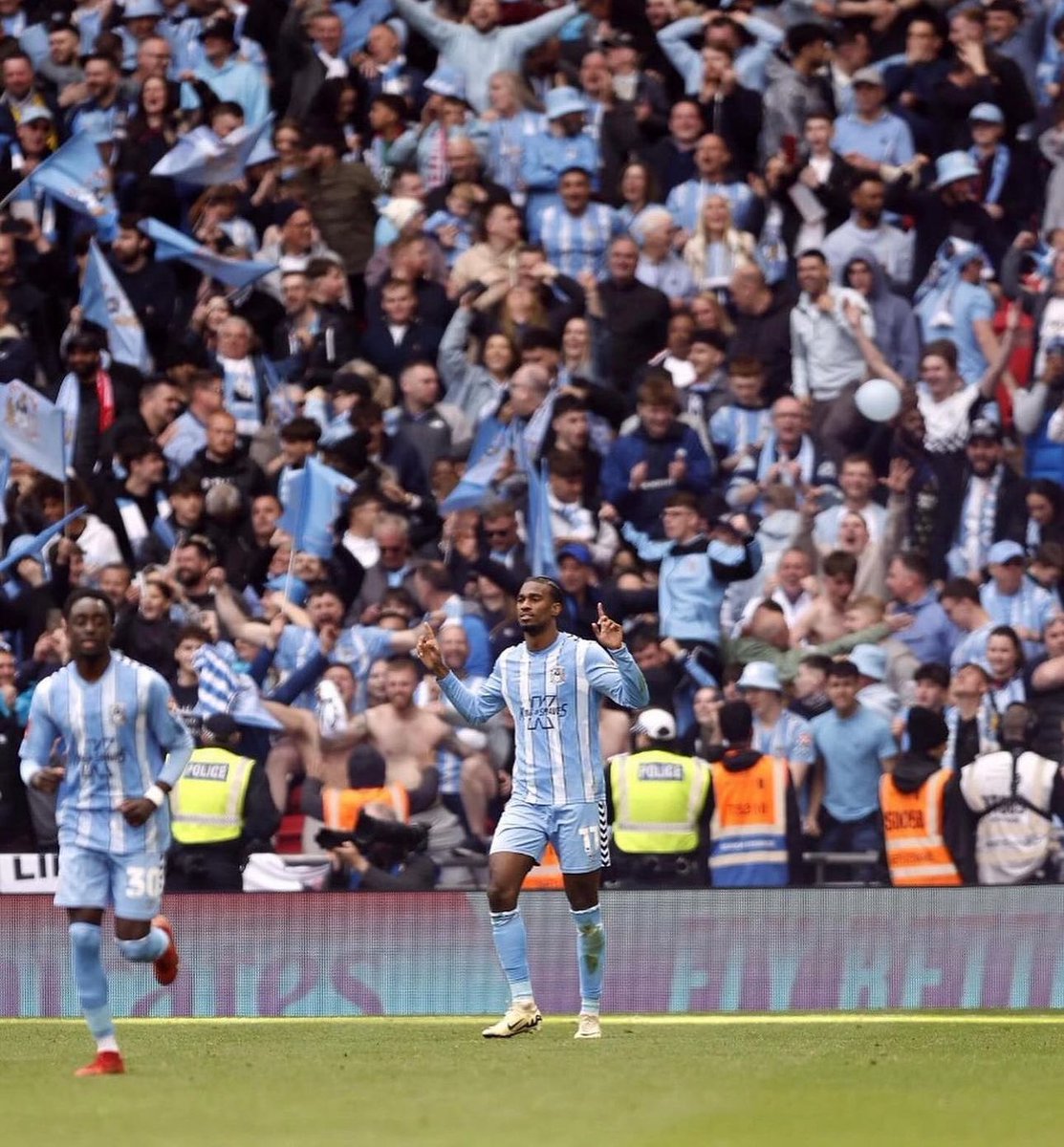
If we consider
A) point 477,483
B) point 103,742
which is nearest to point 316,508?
point 477,483

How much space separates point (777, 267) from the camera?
66.8 ft

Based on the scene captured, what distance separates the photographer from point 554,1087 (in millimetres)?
9938

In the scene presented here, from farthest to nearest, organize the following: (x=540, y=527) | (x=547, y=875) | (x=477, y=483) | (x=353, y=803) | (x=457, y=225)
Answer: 1. (x=457, y=225)
2. (x=477, y=483)
3. (x=540, y=527)
4. (x=353, y=803)
5. (x=547, y=875)

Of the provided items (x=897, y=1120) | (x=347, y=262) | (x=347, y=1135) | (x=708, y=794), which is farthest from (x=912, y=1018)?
(x=347, y=262)

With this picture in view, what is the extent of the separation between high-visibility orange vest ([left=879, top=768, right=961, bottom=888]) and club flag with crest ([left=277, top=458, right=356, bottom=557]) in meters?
5.06

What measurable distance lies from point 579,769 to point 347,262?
1006 centimetres

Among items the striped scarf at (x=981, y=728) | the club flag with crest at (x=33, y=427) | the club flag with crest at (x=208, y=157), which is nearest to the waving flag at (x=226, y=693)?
the club flag with crest at (x=33, y=427)

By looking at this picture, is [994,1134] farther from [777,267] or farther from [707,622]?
[777,267]

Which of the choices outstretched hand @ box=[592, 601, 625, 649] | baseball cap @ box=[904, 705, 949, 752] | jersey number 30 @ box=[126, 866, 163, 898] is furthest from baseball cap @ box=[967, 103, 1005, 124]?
jersey number 30 @ box=[126, 866, 163, 898]

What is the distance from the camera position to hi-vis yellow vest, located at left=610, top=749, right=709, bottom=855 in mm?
15766

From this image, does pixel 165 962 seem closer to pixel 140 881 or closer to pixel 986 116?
pixel 140 881

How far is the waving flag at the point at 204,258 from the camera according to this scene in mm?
20734

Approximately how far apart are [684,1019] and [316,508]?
21.1 feet

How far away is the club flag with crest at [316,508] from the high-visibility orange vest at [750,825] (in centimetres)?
439
